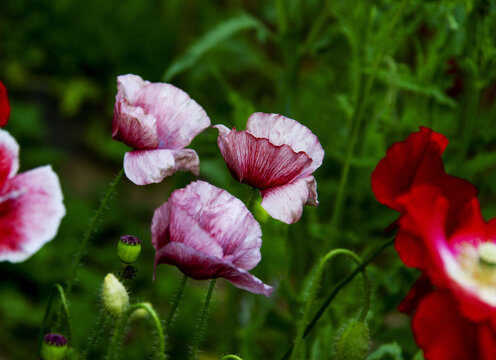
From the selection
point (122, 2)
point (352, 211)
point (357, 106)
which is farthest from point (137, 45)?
point (357, 106)

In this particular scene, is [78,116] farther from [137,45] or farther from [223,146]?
[223,146]

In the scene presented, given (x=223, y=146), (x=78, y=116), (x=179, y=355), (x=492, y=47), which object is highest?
(x=78, y=116)

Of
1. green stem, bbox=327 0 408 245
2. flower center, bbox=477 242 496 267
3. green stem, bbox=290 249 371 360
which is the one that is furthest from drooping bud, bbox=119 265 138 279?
green stem, bbox=327 0 408 245

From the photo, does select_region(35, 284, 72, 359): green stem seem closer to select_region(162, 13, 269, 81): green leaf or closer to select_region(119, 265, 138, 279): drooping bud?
select_region(119, 265, 138, 279): drooping bud

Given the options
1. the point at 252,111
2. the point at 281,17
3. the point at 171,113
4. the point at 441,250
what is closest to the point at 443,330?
the point at 441,250

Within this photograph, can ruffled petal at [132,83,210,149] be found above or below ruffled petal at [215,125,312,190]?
above

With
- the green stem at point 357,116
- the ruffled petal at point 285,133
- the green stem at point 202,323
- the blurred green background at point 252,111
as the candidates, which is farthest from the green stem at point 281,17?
the green stem at point 202,323
